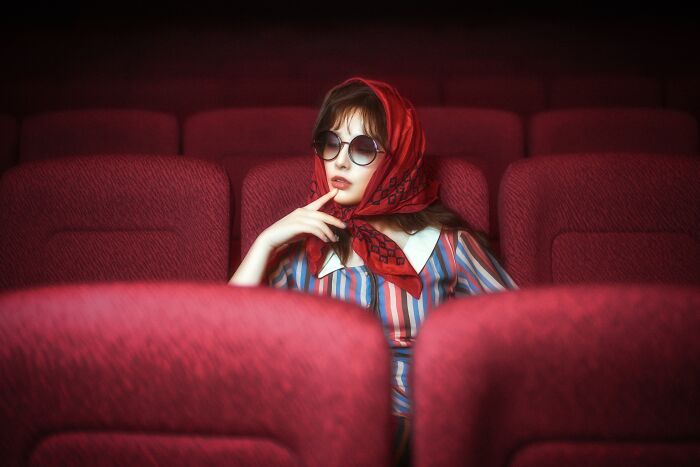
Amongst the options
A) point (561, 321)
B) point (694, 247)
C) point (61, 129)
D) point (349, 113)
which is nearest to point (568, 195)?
point (694, 247)

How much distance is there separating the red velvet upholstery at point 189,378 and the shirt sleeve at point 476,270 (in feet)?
1.17

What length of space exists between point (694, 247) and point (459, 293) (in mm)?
256

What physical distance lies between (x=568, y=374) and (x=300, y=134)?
0.79m

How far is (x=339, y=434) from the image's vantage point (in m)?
0.28

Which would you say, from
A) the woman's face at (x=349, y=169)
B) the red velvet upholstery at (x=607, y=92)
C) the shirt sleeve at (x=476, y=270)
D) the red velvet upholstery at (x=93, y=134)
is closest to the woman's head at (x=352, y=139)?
the woman's face at (x=349, y=169)

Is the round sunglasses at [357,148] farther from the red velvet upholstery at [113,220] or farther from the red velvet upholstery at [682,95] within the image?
the red velvet upholstery at [682,95]

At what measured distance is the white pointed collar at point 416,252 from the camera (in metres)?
0.63

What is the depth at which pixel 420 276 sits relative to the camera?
0.62 m

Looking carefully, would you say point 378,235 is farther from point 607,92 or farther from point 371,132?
point 607,92

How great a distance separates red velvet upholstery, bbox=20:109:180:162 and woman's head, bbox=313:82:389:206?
450 mm

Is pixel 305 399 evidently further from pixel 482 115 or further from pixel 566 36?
pixel 566 36

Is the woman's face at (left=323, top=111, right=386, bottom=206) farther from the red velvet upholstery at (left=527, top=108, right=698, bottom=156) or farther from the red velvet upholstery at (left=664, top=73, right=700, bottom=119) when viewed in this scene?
the red velvet upholstery at (left=664, top=73, right=700, bottom=119)

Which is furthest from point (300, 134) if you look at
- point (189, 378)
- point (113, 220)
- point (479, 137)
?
point (189, 378)

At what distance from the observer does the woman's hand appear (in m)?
0.56
